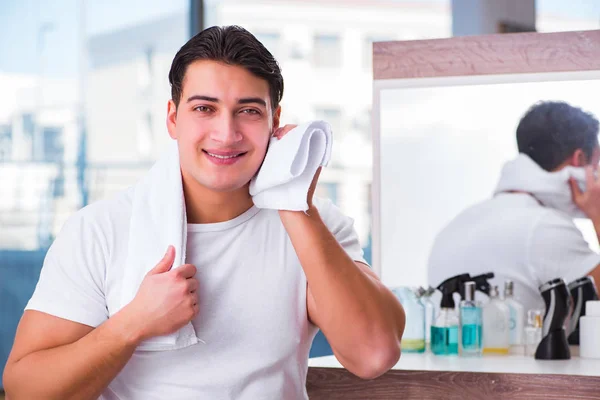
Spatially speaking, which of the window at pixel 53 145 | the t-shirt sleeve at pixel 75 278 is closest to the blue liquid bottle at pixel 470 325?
the t-shirt sleeve at pixel 75 278

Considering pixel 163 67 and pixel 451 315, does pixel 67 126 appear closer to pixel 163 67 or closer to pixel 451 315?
pixel 163 67

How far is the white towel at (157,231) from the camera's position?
1367mm

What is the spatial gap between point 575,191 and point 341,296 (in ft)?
3.56

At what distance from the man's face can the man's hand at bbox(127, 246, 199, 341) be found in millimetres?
180

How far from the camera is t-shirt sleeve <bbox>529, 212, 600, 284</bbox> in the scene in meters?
2.22

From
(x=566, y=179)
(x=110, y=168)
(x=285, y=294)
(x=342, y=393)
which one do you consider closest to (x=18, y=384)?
(x=285, y=294)

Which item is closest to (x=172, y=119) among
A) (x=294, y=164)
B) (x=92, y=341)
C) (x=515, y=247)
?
(x=294, y=164)

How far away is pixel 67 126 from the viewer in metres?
3.87

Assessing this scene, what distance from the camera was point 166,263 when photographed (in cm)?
136

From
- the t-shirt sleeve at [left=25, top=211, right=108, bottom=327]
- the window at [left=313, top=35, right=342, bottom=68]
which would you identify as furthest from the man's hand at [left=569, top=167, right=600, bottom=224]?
the window at [left=313, top=35, right=342, bottom=68]

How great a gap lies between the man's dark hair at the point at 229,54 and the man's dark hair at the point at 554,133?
107cm

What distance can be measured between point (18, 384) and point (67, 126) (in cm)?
269

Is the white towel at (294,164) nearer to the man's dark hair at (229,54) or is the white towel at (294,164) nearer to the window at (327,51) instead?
the man's dark hair at (229,54)

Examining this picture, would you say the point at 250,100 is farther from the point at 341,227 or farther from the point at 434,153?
the point at 434,153
